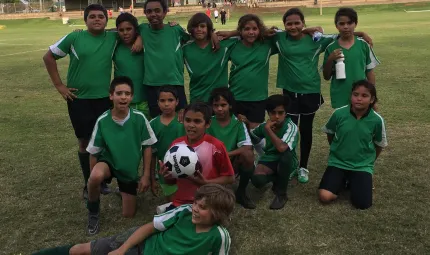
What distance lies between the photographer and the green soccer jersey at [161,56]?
4777mm

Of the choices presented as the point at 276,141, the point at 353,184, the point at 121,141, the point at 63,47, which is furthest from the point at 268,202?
the point at 63,47

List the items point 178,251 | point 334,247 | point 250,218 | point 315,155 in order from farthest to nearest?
point 315,155, point 250,218, point 334,247, point 178,251

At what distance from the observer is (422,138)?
6250 millimetres

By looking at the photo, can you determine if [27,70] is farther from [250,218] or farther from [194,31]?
[250,218]

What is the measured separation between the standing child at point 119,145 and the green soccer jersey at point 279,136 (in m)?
1.17

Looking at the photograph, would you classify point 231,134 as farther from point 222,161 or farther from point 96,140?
point 96,140

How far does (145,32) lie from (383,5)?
5382cm

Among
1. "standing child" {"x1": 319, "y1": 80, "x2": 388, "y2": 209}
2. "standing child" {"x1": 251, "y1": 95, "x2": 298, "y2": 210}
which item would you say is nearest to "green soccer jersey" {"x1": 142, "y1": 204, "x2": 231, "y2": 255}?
"standing child" {"x1": 251, "y1": 95, "x2": 298, "y2": 210}

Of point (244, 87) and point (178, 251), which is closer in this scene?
point (178, 251)

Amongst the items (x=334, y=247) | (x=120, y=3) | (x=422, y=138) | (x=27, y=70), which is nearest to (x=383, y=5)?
(x=120, y=3)

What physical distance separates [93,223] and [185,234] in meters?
Result: 1.39

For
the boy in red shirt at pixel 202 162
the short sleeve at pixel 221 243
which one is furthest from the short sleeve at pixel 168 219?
the boy in red shirt at pixel 202 162

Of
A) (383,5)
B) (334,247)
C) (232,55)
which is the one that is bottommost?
(334,247)

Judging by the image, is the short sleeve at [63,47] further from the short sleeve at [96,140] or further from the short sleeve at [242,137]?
the short sleeve at [242,137]
